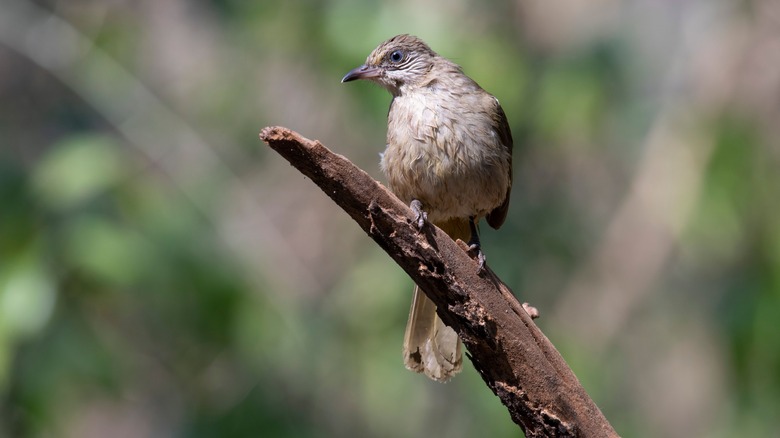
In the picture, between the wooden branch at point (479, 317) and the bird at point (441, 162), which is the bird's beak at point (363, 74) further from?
the wooden branch at point (479, 317)

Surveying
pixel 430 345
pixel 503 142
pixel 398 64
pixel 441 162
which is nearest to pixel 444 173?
pixel 441 162

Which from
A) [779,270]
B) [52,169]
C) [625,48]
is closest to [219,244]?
[52,169]

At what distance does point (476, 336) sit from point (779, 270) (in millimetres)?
3315

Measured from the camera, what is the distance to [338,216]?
9.17 metres

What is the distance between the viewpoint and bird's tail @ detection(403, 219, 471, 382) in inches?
189

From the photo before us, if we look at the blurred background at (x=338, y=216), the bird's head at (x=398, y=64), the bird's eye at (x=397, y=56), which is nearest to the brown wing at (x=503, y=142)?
the bird's head at (x=398, y=64)

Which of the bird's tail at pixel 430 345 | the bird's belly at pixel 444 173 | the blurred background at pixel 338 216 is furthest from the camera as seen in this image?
the blurred background at pixel 338 216

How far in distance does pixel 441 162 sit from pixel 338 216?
15.0 feet

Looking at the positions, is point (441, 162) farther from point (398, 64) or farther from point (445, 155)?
point (398, 64)

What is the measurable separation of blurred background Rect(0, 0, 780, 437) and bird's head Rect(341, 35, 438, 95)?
77cm

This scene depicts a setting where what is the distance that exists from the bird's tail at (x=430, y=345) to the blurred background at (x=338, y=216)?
173 cm

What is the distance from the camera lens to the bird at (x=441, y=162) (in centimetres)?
466

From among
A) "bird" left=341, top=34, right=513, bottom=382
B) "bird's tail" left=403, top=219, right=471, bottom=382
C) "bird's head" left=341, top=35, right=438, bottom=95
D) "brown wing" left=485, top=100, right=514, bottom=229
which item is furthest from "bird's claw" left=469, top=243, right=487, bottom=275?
"bird's head" left=341, top=35, right=438, bottom=95

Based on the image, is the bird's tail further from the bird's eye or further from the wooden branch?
the bird's eye
